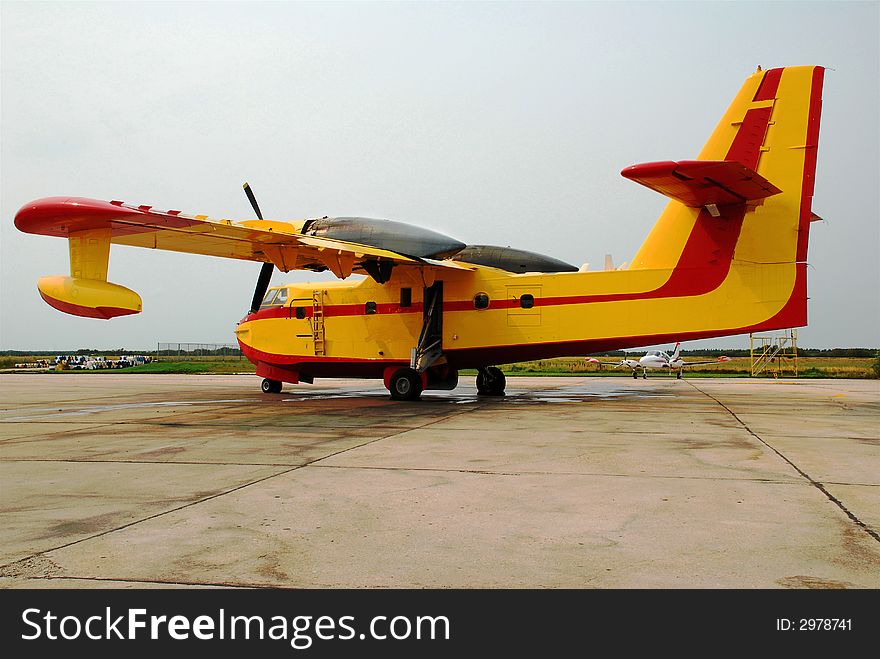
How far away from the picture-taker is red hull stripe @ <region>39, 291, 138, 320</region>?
13.0 m

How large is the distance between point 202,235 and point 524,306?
784 cm

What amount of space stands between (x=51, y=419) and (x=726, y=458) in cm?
1238

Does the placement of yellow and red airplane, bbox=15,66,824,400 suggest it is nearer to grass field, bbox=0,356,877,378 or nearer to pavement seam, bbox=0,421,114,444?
pavement seam, bbox=0,421,114,444

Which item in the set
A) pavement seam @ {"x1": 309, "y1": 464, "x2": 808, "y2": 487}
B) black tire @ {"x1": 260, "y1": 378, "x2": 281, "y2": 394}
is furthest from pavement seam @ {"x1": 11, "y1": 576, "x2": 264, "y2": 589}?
black tire @ {"x1": 260, "y1": 378, "x2": 281, "y2": 394}

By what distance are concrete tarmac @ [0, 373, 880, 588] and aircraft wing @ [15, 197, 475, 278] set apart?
13.2ft

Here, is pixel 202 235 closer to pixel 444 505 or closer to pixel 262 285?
pixel 262 285

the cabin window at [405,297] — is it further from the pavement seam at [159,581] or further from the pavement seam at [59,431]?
the pavement seam at [159,581]

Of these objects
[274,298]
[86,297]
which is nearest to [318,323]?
[274,298]

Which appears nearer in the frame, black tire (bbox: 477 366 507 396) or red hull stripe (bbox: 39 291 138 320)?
red hull stripe (bbox: 39 291 138 320)

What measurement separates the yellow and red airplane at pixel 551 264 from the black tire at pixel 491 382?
1.70 metres

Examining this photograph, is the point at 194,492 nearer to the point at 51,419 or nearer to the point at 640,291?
the point at 51,419

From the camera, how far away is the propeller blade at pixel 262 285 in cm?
2108

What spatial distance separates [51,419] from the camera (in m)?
13.4
